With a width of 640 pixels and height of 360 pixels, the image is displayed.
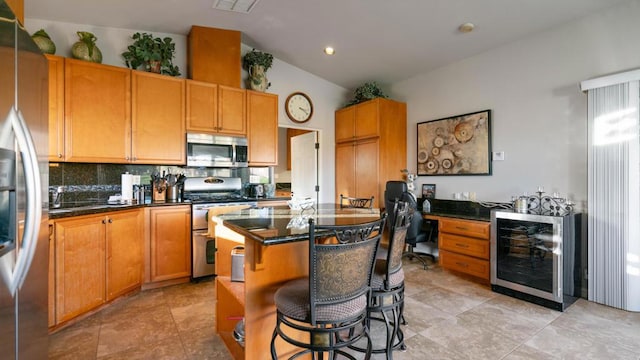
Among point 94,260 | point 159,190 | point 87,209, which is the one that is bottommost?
point 94,260

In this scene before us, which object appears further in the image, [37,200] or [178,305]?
[178,305]

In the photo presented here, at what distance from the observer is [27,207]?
1.24 metres

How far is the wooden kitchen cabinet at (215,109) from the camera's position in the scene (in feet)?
11.7

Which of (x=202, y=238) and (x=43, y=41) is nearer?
(x=43, y=41)

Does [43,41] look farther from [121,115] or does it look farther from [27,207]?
[27,207]

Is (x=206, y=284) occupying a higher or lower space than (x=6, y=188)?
lower

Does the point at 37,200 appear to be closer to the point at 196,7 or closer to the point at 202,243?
the point at 202,243

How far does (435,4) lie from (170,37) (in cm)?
314

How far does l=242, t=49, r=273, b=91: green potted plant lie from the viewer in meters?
4.12

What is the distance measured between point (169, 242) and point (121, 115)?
1.44 m

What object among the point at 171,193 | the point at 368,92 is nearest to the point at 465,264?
the point at 368,92

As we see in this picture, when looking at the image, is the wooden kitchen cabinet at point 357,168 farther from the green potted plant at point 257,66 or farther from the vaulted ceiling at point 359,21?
the green potted plant at point 257,66

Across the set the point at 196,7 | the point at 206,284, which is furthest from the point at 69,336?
the point at 196,7

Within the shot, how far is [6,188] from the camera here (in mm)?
1105
